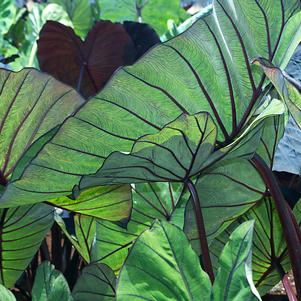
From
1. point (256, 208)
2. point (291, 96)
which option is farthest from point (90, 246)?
point (291, 96)

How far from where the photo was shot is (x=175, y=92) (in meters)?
0.77

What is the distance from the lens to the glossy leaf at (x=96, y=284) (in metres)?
0.90

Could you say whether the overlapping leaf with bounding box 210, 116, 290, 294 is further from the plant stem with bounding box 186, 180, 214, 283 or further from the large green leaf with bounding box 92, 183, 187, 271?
the plant stem with bounding box 186, 180, 214, 283

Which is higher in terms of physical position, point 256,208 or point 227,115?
point 227,115

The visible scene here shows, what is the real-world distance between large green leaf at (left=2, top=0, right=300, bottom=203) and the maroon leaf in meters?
0.51

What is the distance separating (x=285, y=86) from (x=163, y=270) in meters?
0.20

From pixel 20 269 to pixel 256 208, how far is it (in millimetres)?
345

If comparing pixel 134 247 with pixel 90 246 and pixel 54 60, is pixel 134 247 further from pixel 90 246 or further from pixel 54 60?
pixel 54 60

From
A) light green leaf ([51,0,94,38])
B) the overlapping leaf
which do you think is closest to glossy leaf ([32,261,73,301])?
the overlapping leaf

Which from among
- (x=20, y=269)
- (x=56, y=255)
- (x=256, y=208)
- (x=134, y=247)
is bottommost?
(x=56, y=255)

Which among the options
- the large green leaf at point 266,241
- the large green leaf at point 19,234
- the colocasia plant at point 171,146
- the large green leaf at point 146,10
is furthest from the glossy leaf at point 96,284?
the large green leaf at point 146,10

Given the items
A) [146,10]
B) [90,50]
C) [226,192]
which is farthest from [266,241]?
[146,10]

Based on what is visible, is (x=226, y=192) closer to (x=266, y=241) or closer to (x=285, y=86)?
(x=266, y=241)

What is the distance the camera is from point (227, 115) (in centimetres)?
82
